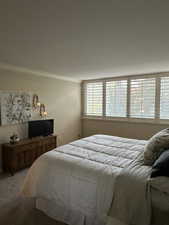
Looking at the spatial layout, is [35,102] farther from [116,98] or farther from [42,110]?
[116,98]

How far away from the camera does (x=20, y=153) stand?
3.43 metres

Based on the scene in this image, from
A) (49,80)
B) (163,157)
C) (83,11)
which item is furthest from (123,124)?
(83,11)

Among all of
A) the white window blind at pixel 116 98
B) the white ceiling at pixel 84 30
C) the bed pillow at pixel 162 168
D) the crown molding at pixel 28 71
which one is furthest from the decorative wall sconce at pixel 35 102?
the bed pillow at pixel 162 168

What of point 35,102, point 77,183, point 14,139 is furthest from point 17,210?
point 35,102

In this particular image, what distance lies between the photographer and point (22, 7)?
56.8 inches

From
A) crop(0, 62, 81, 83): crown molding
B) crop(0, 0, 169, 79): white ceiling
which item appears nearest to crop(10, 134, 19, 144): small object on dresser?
crop(0, 62, 81, 83): crown molding

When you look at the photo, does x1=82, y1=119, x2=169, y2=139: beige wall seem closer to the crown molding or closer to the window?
the window

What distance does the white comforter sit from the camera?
5.61ft

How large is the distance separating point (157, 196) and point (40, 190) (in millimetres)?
1472

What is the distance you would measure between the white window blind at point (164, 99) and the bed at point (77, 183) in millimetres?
2480

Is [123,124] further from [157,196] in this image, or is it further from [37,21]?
[37,21]

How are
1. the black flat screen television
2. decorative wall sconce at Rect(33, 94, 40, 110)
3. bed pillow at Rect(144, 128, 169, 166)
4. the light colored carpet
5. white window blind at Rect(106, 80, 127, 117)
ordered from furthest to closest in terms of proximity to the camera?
white window blind at Rect(106, 80, 127, 117)
decorative wall sconce at Rect(33, 94, 40, 110)
the black flat screen television
the light colored carpet
bed pillow at Rect(144, 128, 169, 166)

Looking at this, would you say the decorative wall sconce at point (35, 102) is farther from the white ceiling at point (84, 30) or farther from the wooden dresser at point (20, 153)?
the white ceiling at point (84, 30)

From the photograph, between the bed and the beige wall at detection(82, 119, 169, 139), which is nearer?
the bed
